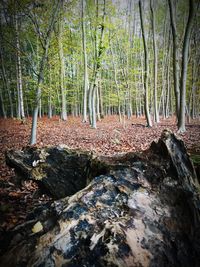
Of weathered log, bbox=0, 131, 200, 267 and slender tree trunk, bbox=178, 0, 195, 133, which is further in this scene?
slender tree trunk, bbox=178, 0, 195, 133

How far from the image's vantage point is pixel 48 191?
3.50 meters

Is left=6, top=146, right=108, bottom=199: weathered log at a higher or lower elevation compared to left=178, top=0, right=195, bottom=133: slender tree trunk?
lower

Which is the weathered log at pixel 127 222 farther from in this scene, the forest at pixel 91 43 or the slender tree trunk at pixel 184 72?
the slender tree trunk at pixel 184 72

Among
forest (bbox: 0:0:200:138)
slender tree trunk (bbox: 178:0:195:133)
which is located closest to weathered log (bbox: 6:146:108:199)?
forest (bbox: 0:0:200:138)

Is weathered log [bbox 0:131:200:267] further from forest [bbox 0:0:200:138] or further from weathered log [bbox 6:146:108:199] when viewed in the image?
forest [bbox 0:0:200:138]

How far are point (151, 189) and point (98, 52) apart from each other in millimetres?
13484

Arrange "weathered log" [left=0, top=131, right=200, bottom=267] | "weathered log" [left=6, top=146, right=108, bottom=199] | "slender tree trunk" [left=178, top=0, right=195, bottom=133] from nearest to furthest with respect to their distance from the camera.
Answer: "weathered log" [left=0, top=131, right=200, bottom=267]
"weathered log" [left=6, top=146, right=108, bottom=199]
"slender tree trunk" [left=178, top=0, right=195, bottom=133]

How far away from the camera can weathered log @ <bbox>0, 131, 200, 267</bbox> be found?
1495 millimetres

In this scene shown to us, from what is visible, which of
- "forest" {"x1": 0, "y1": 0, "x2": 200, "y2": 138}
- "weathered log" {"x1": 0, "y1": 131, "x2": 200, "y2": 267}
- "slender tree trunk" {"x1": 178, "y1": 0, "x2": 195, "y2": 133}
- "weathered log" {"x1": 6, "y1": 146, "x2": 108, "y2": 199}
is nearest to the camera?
"weathered log" {"x1": 0, "y1": 131, "x2": 200, "y2": 267}

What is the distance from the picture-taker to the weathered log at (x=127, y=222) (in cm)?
150

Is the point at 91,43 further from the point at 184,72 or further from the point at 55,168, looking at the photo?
the point at 55,168

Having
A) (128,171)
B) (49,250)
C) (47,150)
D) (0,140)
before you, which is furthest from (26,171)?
(0,140)

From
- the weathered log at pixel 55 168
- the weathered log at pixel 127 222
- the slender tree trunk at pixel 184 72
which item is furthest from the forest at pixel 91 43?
the weathered log at pixel 127 222

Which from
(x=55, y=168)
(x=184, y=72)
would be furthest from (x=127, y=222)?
(x=184, y=72)
